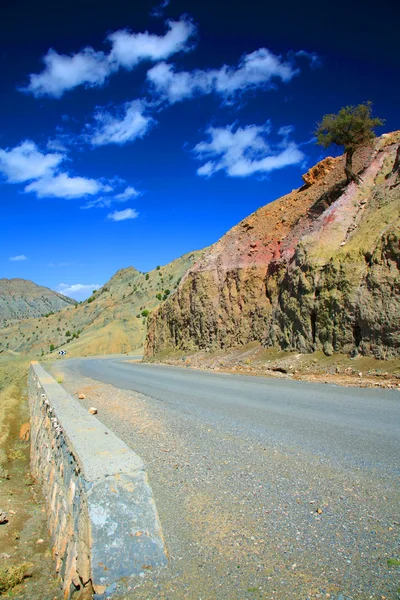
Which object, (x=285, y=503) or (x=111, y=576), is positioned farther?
(x=285, y=503)

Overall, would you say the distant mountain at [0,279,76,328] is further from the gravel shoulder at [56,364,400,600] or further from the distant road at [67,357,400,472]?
the gravel shoulder at [56,364,400,600]

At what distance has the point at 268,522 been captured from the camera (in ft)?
11.3

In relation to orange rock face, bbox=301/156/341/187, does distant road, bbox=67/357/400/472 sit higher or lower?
lower

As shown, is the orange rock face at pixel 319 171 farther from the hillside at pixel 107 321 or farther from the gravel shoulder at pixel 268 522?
the hillside at pixel 107 321

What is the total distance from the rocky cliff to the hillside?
36.3 m

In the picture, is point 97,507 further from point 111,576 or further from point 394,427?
point 394,427

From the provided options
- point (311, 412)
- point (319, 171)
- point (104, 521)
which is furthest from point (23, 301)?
point (104, 521)

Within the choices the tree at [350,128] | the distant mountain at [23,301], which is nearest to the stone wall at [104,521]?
the tree at [350,128]

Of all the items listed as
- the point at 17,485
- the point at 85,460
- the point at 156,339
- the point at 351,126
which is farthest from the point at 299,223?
the point at 85,460

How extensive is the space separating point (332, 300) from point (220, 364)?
8.01 meters

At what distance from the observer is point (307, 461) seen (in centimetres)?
488

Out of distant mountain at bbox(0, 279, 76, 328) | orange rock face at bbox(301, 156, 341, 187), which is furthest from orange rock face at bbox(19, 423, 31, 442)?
distant mountain at bbox(0, 279, 76, 328)

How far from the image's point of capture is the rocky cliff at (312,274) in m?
14.6

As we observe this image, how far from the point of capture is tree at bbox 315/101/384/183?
2055 centimetres
